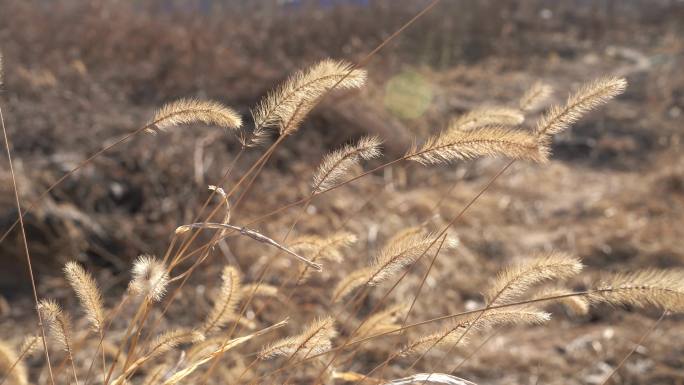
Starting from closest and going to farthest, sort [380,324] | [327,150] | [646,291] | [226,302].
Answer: [646,291] → [226,302] → [380,324] → [327,150]

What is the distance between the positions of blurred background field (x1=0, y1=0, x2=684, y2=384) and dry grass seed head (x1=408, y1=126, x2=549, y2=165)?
A: 0.50 metres

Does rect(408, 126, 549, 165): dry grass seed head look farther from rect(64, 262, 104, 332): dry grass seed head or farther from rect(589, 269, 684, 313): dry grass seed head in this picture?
rect(64, 262, 104, 332): dry grass seed head

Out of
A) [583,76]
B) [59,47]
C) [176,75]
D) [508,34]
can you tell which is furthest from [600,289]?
[508,34]

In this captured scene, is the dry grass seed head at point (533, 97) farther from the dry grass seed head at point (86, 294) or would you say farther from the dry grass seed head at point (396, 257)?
the dry grass seed head at point (86, 294)

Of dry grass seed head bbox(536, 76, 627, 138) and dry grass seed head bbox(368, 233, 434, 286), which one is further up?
dry grass seed head bbox(536, 76, 627, 138)

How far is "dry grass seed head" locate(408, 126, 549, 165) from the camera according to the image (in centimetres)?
132

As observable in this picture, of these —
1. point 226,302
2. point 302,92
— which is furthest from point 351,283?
point 302,92

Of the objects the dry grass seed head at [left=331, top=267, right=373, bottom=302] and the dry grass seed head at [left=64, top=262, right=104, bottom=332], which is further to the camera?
the dry grass seed head at [left=331, top=267, right=373, bottom=302]

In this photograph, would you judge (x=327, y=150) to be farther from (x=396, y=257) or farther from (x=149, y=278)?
(x=149, y=278)

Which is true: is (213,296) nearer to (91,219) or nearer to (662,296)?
(91,219)

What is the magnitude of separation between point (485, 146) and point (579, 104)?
241 mm

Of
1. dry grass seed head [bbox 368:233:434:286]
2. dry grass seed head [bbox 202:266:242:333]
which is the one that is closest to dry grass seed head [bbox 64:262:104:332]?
dry grass seed head [bbox 202:266:242:333]

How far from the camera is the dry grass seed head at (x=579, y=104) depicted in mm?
1456

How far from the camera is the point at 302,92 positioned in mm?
1502
